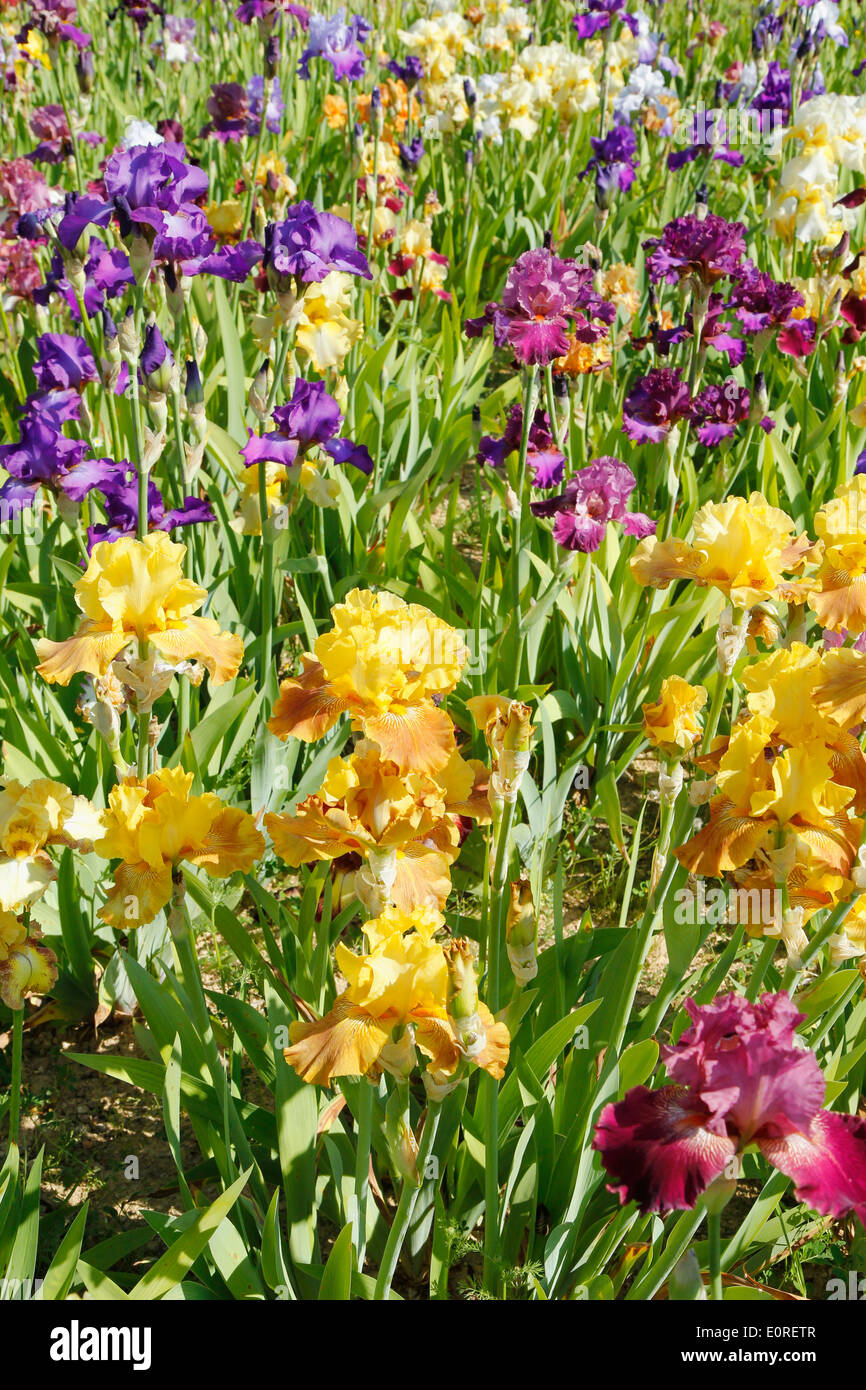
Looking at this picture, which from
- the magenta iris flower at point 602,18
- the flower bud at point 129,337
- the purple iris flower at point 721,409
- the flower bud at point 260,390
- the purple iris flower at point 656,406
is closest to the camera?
the flower bud at point 129,337

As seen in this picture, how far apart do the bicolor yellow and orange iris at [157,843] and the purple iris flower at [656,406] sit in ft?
6.20

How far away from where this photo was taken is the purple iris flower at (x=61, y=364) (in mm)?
2674

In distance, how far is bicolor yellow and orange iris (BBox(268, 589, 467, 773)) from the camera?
1.36m

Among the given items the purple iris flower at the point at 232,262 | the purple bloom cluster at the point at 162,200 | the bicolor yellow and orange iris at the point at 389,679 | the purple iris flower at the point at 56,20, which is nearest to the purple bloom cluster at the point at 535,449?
the purple iris flower at the point at 232,262

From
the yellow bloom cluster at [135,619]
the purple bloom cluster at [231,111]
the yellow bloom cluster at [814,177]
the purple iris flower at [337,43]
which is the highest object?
the purple iris flower at [337,43]

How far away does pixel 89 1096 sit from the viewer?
2342 millimetres

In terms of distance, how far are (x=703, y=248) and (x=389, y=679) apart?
211 centimetres

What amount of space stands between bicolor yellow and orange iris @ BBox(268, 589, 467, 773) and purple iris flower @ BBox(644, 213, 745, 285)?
1949 mm

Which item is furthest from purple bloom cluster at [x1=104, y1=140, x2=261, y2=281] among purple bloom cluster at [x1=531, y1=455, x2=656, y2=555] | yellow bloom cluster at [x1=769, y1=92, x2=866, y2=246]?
yellow bloom cluster at [x1=769, y1=92, x2=866, y2=246]

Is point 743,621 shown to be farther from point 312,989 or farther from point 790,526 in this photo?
point 312,989

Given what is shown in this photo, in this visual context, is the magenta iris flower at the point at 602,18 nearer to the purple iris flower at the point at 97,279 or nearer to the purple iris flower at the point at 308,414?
the purple iris flower at the point at 97,279

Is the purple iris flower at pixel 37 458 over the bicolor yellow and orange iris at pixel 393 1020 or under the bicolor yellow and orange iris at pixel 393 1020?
over

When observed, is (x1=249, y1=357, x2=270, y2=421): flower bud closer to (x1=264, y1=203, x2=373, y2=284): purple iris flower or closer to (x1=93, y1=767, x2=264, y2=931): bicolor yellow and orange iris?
(x1=264, y1=203, x2=373, y2=284): purple iris flower
